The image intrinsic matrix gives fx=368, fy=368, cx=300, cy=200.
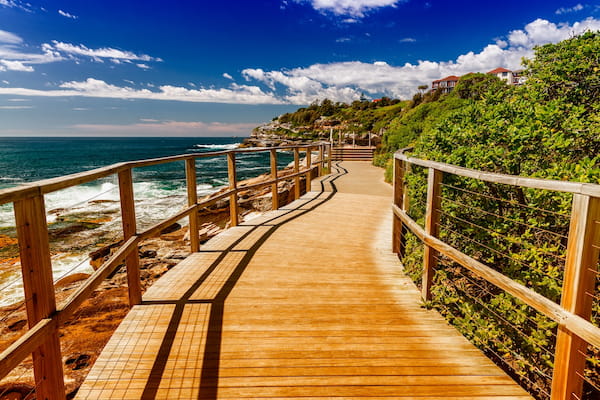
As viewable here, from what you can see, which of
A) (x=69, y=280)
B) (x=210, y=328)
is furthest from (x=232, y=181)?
(x=69, y=280)

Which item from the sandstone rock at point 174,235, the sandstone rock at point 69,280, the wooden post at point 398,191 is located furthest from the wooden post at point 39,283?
the sandstone rock at point 174,235

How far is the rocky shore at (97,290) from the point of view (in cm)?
417

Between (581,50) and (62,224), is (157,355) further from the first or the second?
(62,224)

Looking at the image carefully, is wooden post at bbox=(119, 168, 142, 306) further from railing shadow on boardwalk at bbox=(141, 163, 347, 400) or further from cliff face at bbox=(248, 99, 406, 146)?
cliff face at bbox=(248, 99, 406, 146)

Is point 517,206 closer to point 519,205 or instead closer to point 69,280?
point 519,205

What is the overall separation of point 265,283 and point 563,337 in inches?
105

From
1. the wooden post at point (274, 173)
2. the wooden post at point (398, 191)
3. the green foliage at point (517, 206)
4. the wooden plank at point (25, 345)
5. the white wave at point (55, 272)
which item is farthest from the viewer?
the white wave at point (55, 272)

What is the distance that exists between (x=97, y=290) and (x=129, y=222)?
432 centimetres

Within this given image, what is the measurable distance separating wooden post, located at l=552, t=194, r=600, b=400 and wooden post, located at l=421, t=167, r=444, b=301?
1.52 m

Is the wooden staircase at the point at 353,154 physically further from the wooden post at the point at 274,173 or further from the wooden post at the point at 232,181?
the wooden post at the point at 232,181

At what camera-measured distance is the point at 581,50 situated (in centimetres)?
450

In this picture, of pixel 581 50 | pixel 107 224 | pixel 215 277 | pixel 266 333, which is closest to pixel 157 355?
pixel 266 333

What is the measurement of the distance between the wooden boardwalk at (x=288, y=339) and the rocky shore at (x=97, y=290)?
2.71 feet

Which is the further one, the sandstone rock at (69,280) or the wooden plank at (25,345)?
the sandstone rock at (69,280)
